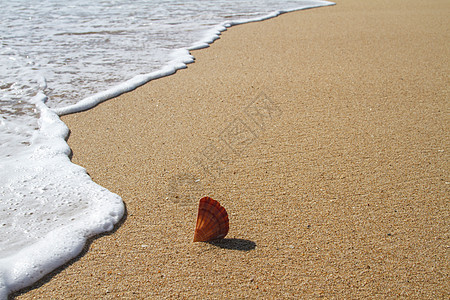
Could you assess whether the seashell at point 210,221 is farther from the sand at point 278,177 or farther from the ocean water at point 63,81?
the ocean water at point 63,81

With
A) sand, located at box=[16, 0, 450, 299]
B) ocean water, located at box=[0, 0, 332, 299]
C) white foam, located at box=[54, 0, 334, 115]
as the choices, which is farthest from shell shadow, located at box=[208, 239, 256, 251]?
white foam, located at box=[54, 0, 334, 115]

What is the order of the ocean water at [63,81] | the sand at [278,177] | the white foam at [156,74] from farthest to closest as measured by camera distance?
the white foam at [156,74] → the ocean water at [63,81] → the sand at [278,177]

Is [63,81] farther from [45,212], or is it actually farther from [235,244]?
[235,244]

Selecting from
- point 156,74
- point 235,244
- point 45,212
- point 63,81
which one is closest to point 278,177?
point 235,244

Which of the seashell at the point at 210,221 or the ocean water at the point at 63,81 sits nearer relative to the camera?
the seashell at the point at 210,221

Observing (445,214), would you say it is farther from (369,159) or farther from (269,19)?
(269,19)

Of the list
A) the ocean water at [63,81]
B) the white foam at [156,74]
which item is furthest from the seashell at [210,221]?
the white foam at [156,74]

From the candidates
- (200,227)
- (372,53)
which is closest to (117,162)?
(200,227)

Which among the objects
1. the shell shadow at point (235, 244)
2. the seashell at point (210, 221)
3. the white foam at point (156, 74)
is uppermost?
the white foam at point (156, 74)
